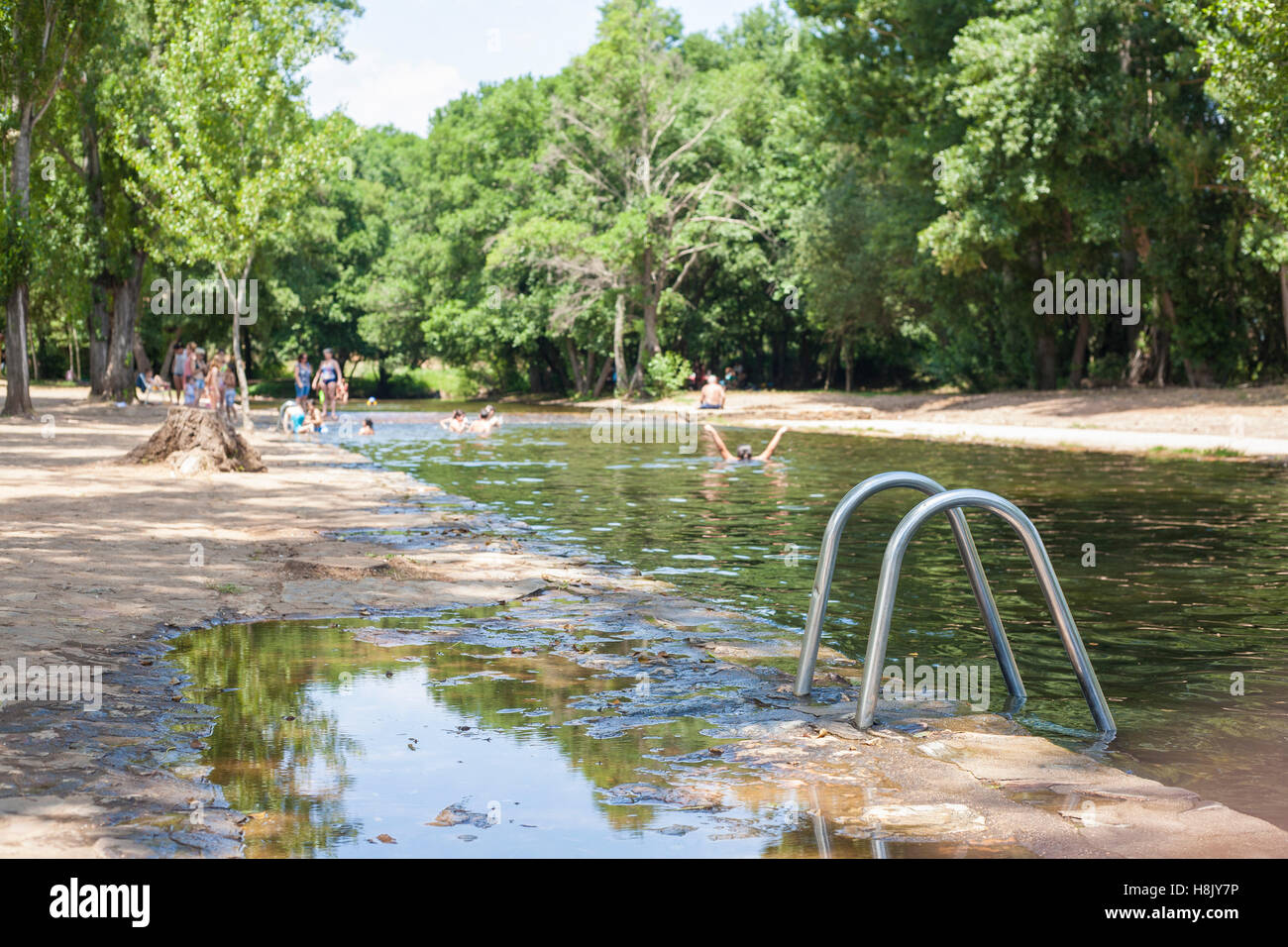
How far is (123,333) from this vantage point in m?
42.1

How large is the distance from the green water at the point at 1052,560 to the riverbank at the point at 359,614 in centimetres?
66

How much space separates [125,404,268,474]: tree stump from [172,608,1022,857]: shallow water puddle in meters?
11.9

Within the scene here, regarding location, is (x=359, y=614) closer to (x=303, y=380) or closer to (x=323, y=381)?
(x=303, y=380)

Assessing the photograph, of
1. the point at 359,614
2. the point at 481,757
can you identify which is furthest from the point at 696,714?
the point at 359,614

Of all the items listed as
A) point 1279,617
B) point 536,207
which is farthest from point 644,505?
point 536,207

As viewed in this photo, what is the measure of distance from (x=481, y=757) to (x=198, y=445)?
15165mm

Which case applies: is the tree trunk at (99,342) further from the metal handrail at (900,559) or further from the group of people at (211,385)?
the metal handrail at (900,559)

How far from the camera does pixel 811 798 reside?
484 centimetres

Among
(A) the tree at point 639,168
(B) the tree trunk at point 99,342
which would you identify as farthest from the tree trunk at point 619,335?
(B) the tree trunk at point 99,342

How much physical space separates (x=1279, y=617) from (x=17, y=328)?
1132 inches

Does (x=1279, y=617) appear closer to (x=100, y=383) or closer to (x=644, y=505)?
(x=644, y=505)

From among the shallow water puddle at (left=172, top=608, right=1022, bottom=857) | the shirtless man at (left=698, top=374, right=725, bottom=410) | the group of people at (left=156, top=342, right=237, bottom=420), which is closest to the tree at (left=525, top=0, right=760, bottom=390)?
the shirtless man at (left=698, top=374, right=725, bottom=410)

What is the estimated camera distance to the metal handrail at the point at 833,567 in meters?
6.21
